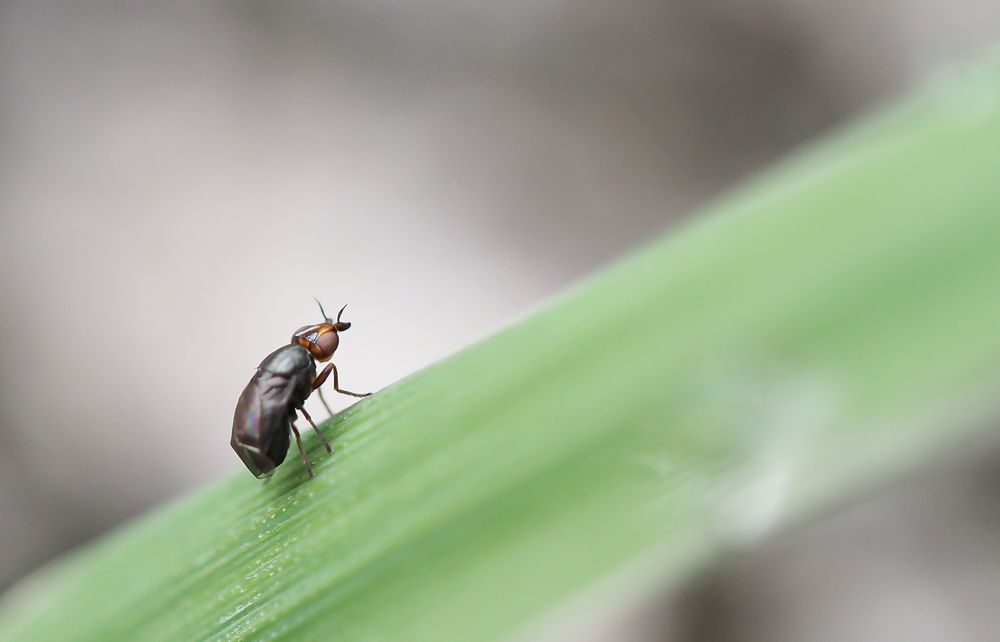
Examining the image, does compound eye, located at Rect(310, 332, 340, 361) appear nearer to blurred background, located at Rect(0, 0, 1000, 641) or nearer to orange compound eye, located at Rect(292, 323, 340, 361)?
orange compound eye, located at Rect(292, 323, 340, 361)

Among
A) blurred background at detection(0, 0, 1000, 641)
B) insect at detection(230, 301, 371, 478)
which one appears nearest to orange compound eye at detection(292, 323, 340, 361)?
insect at detection(230, 301, 371, 478)

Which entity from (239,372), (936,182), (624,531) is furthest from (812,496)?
(239,372)

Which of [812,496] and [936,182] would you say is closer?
[812,496]

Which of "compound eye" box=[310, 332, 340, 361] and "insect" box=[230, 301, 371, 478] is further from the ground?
"compound eye" box=[310, 332, 340, 361]

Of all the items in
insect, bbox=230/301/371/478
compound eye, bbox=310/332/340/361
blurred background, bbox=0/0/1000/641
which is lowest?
insect, bbox=230/301/371/478

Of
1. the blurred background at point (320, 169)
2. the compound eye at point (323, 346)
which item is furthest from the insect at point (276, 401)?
the blurred background at point (320, 169)

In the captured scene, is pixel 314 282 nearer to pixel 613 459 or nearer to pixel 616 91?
pixel 616 91
